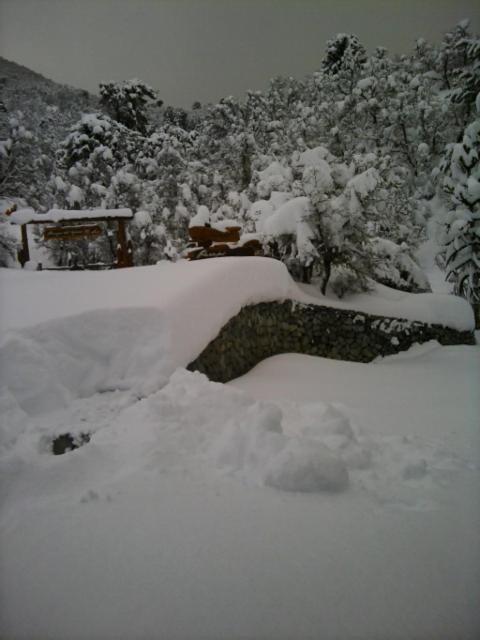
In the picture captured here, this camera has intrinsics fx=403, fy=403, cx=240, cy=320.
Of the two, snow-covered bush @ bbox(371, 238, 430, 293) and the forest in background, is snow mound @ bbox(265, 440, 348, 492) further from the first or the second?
snow-covered bush @ bbox(371, 238, 430, 293)

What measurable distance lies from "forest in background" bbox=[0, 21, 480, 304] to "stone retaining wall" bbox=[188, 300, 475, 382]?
1.34 metres

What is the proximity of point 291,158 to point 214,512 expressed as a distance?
13409 mm

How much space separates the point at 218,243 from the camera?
10125mm

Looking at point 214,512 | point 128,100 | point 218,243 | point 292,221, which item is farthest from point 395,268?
point 128,100

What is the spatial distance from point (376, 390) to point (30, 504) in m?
4.61

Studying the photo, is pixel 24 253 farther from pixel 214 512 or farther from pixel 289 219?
pixel 214 512

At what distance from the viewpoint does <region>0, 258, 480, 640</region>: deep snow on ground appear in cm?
146

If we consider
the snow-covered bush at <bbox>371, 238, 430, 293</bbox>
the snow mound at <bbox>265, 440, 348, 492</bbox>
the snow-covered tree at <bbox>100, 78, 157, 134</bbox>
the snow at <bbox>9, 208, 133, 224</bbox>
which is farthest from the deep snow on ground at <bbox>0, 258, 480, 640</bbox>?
the snow-covered tree at <bbox>100, 78, 157, 134</bbox>

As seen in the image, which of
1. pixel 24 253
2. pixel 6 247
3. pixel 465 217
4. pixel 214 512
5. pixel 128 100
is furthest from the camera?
pixel 128 100

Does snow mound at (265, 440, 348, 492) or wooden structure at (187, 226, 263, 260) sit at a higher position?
wooden structure at (187, 226, 263, 260)

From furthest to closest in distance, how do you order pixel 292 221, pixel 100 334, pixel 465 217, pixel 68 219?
pixel 465 217 → pixel 68 219 → pixel 292 221 → pixel 100 334

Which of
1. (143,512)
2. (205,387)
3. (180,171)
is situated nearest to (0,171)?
(180,171)

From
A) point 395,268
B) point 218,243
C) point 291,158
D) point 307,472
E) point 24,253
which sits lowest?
point 395,268

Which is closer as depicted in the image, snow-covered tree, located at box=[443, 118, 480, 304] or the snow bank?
the snow bank
